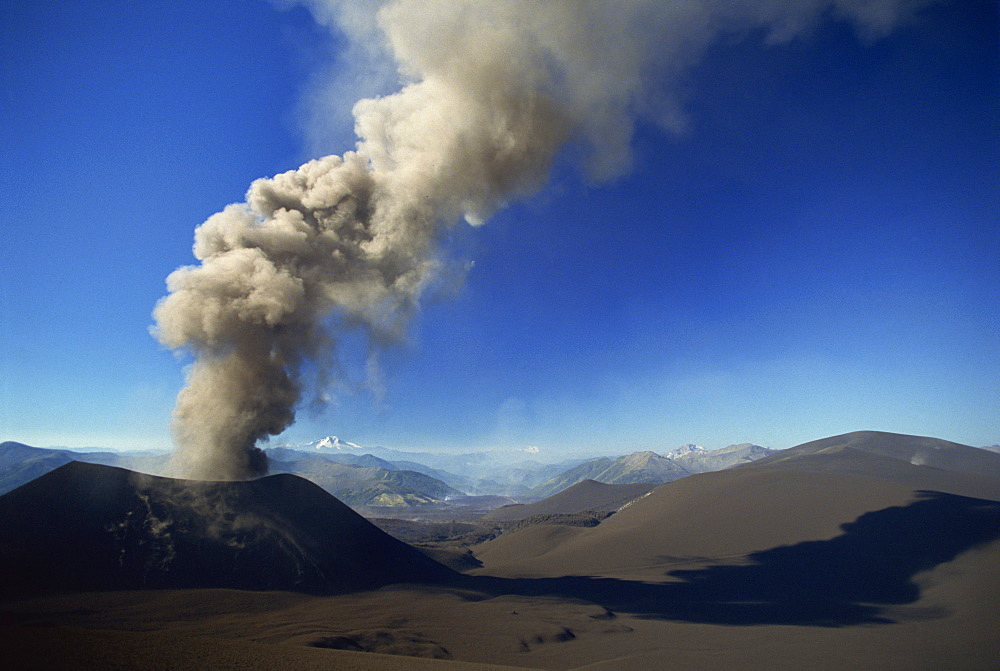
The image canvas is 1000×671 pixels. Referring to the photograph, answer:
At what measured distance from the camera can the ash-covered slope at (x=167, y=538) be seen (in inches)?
902

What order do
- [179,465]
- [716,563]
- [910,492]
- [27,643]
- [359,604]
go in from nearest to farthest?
[27,643] → [359,604] → [179,465] → [716,563] → [910,492]

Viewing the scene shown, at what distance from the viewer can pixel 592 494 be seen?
183375 millimetres

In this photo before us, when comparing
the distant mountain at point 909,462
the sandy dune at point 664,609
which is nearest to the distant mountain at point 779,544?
the sandy dune at point 664,609

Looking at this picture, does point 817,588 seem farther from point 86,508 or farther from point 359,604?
point 86,508

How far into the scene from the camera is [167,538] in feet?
87.5

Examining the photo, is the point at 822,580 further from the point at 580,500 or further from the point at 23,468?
the point at 23,468

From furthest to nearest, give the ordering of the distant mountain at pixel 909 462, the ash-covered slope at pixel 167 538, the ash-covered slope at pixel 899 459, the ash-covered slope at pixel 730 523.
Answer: the ash-covered slope at pixel 899 459
the distant mountain at pixel 909 462
the ash-covered slope at pixel 730 523
the ash-covered slope at pixel 167 538

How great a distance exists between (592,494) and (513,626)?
168531mm

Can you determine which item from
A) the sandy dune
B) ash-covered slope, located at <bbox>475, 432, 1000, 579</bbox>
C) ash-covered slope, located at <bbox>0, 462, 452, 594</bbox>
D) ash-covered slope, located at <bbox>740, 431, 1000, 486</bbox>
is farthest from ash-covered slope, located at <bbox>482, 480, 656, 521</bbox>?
ash-covered slope, located at <bbox>0, 462, 452, 594</bbox>

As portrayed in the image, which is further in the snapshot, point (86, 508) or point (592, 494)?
point (592, 494)

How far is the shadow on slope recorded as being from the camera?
32594 mm

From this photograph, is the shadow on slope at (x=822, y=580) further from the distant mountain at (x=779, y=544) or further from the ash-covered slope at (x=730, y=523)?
the ash-covered slope at (x=730, y=523)

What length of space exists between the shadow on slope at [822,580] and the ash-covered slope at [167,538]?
12.8m

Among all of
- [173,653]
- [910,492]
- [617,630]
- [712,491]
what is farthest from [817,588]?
[173,653]
